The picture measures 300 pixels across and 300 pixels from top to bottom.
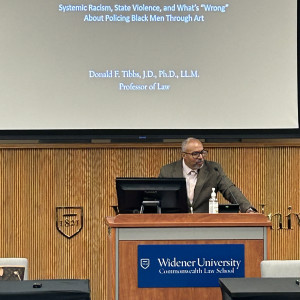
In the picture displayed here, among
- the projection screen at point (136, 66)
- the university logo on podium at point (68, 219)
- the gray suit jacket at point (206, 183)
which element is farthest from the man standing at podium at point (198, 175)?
the university logo on podium at point (68, 219)

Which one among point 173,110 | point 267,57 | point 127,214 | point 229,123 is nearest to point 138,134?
point 173,110

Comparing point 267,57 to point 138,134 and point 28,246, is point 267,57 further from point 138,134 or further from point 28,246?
point 28,246

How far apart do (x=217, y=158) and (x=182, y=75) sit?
0.84 m

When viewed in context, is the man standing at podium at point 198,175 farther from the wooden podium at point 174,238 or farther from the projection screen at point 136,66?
the wooden podium at point 174,238

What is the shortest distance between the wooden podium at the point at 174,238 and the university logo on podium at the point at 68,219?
2.27m

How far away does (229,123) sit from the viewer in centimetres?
743

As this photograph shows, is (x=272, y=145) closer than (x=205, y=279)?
No

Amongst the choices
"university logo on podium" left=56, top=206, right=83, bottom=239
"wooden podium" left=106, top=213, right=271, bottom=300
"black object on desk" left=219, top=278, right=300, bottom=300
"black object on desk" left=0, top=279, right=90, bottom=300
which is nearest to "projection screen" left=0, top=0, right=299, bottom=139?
"university logo on podium" left=56, top=206, right=83, bottom=239

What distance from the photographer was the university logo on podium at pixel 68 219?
297 inches

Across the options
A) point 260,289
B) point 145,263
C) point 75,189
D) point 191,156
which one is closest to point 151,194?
point 145,263

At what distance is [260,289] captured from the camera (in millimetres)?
3828

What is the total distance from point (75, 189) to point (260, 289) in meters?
3.91

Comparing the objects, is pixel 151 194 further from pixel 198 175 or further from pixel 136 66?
pixel 136 66

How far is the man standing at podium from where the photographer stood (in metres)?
6.45
